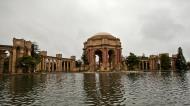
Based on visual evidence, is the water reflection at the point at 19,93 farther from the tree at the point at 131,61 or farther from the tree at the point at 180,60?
the tree at the point at 180,60

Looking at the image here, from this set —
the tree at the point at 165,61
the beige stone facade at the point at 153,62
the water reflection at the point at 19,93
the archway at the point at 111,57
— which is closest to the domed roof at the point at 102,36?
the archway at the point at 111,57

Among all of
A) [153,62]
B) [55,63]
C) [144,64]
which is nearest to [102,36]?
[55,63]

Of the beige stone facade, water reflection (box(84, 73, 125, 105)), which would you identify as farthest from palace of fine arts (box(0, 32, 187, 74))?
water reflection (box(84, 73, 125, 105))

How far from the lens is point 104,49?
10906 centimetres

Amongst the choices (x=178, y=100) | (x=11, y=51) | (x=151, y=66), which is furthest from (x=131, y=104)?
(x=151, y=66)

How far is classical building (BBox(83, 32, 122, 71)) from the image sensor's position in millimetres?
108812

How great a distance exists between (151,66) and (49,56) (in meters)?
60.6

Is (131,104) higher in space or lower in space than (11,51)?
lower

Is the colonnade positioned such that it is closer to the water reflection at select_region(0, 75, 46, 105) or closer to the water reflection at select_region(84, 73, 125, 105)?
the water reflection at select_region(84, 73, 125, 105)

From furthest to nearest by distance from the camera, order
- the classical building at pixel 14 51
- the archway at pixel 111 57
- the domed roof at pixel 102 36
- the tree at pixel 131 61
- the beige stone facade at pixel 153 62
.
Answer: the beige stone facade at pixel 153 62
the archway at pixel 111 57
the domed roof at pixel 102 36
the tree at pixel 131 61
the classical building at pixel 14 51

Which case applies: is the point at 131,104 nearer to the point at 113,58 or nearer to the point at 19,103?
the point at 19,103

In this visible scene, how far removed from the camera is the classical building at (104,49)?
357 feet

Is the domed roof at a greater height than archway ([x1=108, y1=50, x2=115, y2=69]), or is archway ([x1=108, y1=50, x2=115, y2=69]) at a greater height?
the domed roof

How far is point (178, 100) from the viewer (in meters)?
17.8
